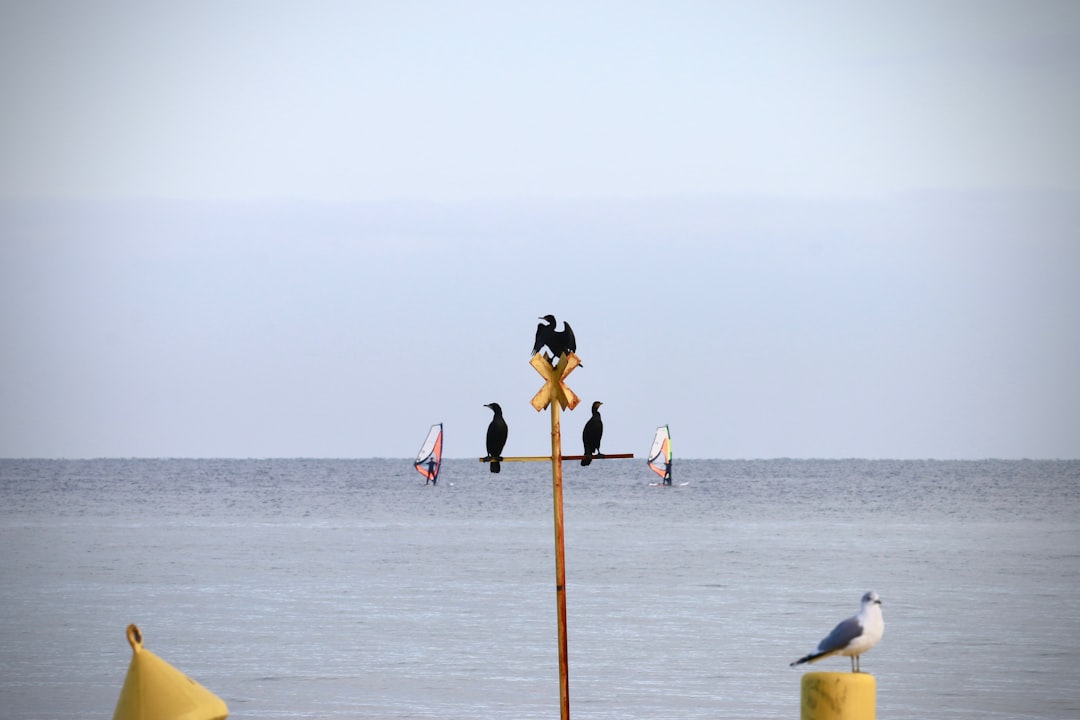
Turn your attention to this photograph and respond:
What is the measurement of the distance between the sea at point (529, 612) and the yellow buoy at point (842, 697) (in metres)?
9.46

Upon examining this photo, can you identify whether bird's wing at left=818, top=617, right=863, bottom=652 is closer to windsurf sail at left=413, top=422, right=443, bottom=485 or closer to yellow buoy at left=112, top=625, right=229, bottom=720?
yellow buoy at left=112, top=625, right=229, bottom=720

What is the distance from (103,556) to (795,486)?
6740 centimetres

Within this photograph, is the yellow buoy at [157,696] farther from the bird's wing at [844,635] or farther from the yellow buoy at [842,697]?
the bird's wing at [844,635]

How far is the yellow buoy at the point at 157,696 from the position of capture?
5.48m

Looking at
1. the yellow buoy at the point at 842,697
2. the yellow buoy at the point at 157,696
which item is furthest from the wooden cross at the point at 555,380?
the yellow buoy at the point at 157,696

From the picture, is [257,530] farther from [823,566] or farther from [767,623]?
[767,623]

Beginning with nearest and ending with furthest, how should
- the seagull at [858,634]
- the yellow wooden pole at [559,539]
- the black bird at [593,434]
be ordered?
1. the seagull at [858,634]
2. the yellow wooden pole at [559,539]
3. the black bird at [593,434]

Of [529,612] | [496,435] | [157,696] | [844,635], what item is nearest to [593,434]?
[496,435]

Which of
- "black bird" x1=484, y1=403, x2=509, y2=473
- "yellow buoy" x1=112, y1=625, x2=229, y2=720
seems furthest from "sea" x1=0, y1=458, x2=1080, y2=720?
"yellow buoy" x1=112, y1=625, x2=229, y2=720

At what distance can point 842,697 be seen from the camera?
616cm

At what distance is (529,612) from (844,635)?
17.9 meters

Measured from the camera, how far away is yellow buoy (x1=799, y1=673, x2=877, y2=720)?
616 cm

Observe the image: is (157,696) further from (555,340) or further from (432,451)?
(432,451)

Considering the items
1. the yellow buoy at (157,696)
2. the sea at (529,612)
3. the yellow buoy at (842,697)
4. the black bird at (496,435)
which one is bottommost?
the sea at (529,612)
